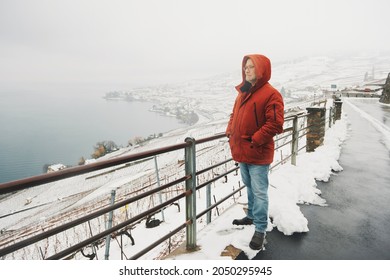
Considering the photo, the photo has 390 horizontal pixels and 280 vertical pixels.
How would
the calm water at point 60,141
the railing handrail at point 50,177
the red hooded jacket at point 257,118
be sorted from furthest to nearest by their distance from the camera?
the calm water at point 60,141, the red hooded jacket at point 257,118, the railing handrail at point 50,177

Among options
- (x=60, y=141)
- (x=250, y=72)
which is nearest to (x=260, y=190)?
(x=250, y=72)

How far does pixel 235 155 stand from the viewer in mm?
2621

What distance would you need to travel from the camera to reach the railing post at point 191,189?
238 cm

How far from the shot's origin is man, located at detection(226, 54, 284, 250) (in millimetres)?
2238

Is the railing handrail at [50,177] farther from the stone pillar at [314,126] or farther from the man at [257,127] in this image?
the stone pillar at [314,126]

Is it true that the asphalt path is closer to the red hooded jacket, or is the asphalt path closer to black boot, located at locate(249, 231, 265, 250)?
black boot, located at locate(249, 231, 265, 250)

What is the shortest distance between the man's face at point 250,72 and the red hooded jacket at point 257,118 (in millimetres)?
56

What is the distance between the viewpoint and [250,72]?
239cm

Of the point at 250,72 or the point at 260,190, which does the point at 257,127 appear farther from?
the point at 260,190

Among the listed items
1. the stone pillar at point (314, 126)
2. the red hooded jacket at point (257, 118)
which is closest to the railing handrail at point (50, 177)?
the red hooded jacket at point (257, 118)

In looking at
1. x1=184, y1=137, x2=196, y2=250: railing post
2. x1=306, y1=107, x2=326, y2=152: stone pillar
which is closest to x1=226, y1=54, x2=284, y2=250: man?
x1=184, y1=137, x2=196, y2=250: railing post
